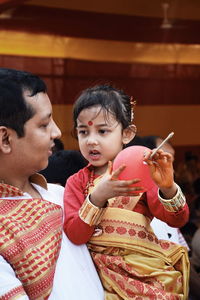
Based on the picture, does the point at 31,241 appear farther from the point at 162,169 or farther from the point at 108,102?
the point at 108,102

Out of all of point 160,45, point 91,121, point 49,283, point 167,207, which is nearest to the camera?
point 49,283

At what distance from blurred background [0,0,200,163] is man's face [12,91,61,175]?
4270 mm

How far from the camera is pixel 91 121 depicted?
177 cm

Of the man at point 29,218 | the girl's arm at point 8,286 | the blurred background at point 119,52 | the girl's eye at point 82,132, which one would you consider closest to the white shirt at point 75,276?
the man at point 29,218

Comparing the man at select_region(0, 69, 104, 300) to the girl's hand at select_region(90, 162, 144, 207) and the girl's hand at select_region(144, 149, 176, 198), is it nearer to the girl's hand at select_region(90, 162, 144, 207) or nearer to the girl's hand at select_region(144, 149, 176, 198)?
the girl's hand at select_region(90, 162, 144, 207)

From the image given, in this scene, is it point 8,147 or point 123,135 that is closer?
point 8,147

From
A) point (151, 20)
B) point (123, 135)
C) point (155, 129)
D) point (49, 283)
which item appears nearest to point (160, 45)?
point (151, 20)

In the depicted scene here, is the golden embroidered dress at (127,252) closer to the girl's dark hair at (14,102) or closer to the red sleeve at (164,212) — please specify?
the red sleeve at (164,212)

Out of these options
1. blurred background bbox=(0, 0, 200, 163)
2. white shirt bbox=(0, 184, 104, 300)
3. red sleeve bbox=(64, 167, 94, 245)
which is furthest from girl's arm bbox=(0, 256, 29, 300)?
blurred background bbox=(0, 0, 200, 163)

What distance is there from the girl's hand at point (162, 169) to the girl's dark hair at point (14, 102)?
353 millimetres

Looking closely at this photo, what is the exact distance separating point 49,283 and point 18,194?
0.26 m

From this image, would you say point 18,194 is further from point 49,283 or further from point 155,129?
point 155,129

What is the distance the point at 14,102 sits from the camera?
149 centimetres

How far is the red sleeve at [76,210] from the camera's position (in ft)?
5.24
